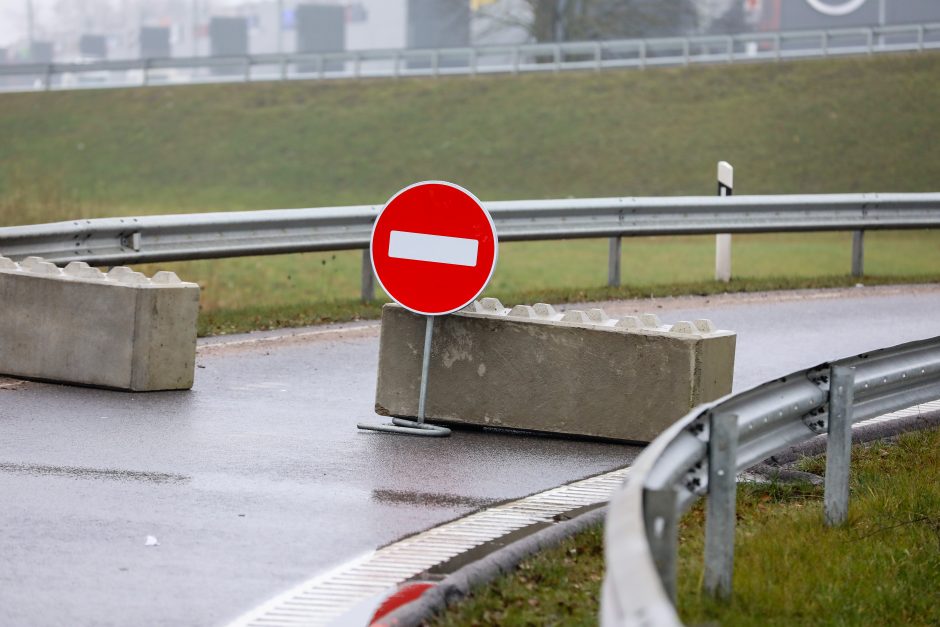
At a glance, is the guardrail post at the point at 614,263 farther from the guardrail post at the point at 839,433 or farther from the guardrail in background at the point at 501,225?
the guardrail post at the point at 839,433

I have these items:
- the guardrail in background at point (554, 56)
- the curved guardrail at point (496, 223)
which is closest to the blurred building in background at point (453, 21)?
the guardrail in background at point (554, 56)

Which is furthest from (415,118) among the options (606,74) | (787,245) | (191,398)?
(191,398)

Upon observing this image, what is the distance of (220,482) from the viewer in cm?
713

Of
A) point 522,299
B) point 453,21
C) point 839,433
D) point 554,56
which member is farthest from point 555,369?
point 453,21

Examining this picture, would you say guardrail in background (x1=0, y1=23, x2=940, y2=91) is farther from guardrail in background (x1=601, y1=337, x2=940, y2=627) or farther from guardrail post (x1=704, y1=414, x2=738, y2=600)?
guardrail post (x1=704, y1=414, x2=738, y2=600)

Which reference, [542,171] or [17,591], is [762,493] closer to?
[17,591]

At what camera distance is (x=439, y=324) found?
8.62 m

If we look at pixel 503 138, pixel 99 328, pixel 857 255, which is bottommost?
pixel 857 255

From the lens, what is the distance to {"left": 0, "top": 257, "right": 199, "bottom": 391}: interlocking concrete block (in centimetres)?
937

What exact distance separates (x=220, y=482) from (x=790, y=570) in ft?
8.27

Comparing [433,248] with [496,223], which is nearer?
[433,248]

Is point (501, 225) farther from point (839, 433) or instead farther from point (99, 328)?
point (839, 433)

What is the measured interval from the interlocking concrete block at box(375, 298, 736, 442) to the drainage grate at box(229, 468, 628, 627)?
0.83 m

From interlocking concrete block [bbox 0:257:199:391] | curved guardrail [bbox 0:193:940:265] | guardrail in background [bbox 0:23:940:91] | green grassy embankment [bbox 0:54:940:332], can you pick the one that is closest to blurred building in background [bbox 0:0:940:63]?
guardrail in background [bbox 0:23:940:91]
